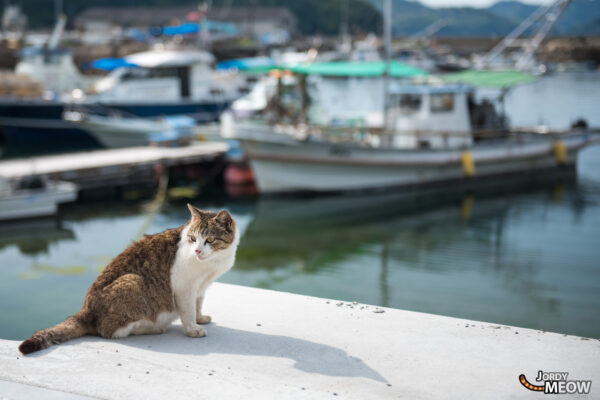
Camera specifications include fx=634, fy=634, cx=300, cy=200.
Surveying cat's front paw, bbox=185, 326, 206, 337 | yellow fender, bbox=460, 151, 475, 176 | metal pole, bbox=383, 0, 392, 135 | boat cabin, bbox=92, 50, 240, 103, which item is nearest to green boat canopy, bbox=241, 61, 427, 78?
metal pole, bbox=383, 0, 392, 135

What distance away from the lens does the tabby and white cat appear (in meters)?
3.93

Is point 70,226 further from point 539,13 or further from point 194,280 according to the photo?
point 539,13

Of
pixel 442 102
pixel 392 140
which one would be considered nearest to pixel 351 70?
pixel 392 140

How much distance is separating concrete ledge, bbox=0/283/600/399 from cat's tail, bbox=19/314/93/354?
0.06 meters

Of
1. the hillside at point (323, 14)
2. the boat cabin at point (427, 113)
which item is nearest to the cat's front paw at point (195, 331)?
the boat cabin at point (427, 113)

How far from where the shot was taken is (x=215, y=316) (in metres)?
4.65

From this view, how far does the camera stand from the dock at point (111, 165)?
15.9 m

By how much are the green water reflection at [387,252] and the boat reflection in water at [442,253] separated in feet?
0.09

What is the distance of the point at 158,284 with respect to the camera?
13.6 ft

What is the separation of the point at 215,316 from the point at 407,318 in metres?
1.40

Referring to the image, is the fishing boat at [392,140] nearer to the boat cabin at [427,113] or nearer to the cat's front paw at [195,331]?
the boat cabin at [427,113]

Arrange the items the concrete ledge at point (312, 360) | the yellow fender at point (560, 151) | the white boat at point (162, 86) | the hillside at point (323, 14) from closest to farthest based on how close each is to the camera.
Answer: the concrete ledge at point (312, 360) → the yellow fender at point (560, 151) → the white boat at point (162, 86) → the hillside at point (323, 14)

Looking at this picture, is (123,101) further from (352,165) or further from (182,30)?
(352,165)

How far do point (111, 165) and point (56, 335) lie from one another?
1334cm
